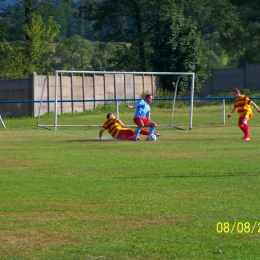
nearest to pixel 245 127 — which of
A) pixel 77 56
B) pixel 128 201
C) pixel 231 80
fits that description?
pixel 128 201

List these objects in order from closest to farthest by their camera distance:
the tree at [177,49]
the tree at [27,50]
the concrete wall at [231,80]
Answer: the tree at [27,50] → the tree at [177,49] → the concrete wall at [231,80]

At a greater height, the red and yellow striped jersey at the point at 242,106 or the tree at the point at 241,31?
the tree at the point at 241,31

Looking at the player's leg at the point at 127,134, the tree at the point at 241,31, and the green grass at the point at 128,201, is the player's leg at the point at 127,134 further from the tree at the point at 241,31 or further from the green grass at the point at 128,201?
the tree at the point at 241,31

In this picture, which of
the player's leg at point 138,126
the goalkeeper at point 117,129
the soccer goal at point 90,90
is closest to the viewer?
the player's leg at point 138,126

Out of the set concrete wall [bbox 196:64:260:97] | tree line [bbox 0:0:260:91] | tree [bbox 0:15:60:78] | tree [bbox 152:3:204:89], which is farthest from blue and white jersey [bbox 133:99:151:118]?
concrete wall [bbox 196:64:260:97]

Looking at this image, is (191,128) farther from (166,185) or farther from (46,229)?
(46,229)

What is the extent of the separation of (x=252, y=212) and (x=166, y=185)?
9.43 feet

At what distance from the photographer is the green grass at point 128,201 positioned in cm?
800

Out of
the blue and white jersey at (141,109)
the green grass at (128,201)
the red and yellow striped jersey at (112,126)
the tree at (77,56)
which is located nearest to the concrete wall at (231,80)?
the tree at (77,56)

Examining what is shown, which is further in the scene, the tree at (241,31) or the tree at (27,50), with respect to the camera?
the tree at (241,31)

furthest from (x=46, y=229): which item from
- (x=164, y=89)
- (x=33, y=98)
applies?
(x=164, y=89)

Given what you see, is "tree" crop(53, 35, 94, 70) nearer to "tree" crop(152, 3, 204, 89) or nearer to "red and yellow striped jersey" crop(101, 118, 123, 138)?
"tree" crop(152, 3, 204, 89)
